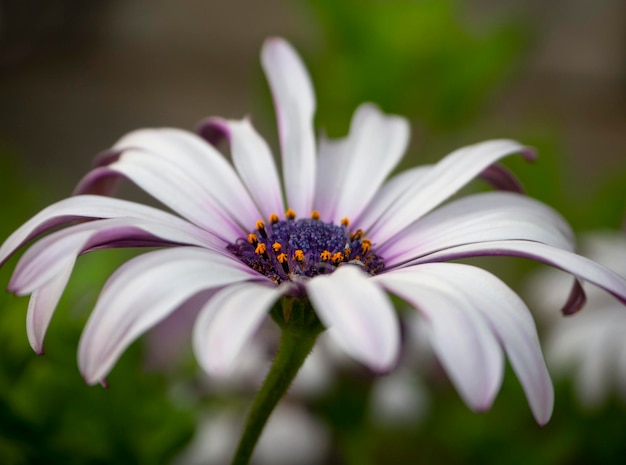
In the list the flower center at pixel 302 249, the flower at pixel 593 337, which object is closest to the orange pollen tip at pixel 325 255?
the flower center at pixel 302 249

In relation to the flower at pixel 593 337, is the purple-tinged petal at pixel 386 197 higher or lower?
higher

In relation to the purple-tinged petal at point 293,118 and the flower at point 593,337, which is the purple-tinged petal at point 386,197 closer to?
the purple-tinged petal at point 293,118

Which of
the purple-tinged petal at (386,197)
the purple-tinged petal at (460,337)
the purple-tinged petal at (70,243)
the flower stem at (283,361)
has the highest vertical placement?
the purple-tinged petal at (70,243)

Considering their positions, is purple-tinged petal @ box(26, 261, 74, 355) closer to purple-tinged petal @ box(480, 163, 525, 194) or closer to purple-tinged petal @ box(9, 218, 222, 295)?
purple-tinged petal @ box(9, 218, 222, 295)

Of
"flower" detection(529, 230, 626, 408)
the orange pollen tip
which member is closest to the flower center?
the orange pollen tip

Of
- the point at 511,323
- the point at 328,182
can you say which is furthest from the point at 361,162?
the point at 511,323

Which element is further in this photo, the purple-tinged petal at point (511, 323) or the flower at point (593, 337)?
the flower at point (593, 337)

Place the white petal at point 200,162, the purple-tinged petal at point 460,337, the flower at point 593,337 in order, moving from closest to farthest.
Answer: the purple-tinged petal at point 460,337, the white petal at point 200,162, the flower at point 593,337
